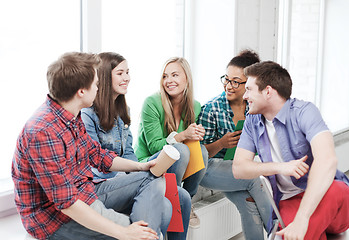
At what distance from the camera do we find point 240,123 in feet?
7.93

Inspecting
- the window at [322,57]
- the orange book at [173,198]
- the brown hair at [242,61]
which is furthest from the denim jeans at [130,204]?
the window at [322,57]

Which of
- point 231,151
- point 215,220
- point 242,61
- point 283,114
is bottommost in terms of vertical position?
point 215,220

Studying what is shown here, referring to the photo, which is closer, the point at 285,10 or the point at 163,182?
the point at 163,182

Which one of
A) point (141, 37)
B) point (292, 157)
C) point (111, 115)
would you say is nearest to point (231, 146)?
point (292, 157)

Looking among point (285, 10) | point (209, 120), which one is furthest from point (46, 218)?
point (285, 10)

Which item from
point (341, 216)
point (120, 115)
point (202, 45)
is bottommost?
point (341, 216)

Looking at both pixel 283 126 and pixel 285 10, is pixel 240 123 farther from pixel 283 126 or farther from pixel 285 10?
pixel 285 10

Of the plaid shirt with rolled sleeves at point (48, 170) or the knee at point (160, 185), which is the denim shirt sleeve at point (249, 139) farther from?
the plaid shirt with rolled sleeves at point (48, 170)

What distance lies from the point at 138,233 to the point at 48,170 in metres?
0.39

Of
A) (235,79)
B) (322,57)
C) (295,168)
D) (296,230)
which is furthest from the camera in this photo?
(322,57)

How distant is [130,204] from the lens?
1.71 meters

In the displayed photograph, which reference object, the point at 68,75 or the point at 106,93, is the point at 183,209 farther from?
the point at 68,75

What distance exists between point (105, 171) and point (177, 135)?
0.54m

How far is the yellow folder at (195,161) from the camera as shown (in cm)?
213
